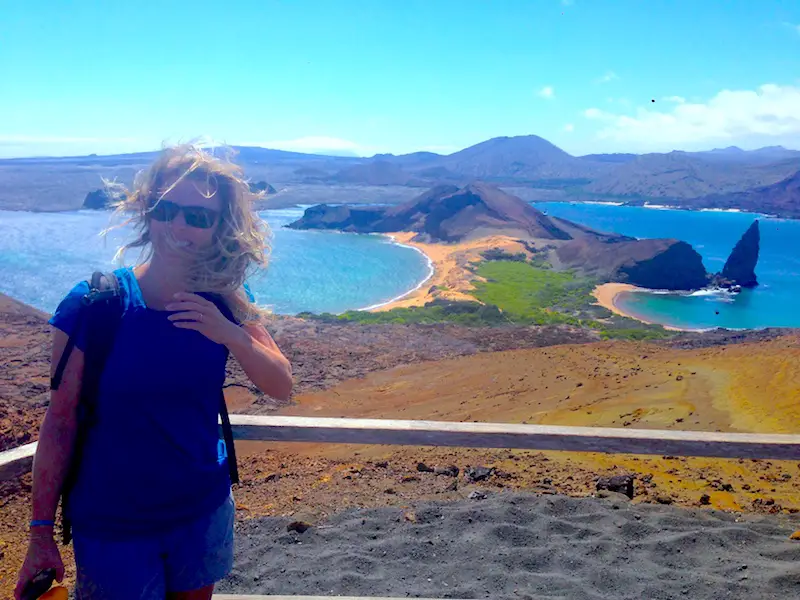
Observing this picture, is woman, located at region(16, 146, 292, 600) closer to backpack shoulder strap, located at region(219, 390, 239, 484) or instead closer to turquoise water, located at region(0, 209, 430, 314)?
backpack shoulder strap, located at region(219, 390, 239, 484)

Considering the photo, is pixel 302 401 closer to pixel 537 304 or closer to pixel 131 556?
pixel 131 556

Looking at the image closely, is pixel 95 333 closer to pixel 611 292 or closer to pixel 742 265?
pixel 611 292

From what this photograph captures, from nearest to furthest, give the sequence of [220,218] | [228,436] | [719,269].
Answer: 1. [220,218]
2. [228,436]
3. [719,269]

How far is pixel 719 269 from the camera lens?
189ft

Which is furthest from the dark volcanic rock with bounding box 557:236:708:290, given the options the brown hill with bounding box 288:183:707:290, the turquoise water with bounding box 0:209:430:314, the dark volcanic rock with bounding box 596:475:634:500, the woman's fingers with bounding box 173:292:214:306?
the woman's fingers with bounding box 173:292:214:306

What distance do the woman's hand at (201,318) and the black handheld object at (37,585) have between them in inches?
27.2

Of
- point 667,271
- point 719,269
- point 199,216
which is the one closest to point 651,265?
point 667,271

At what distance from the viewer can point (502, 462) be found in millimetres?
6102

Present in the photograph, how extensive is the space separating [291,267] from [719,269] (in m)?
35.3

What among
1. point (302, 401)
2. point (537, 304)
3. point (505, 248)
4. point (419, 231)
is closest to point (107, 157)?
point (419, 231)

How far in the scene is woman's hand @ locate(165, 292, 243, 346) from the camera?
5.78ft

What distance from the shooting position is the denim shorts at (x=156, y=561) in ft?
5.75

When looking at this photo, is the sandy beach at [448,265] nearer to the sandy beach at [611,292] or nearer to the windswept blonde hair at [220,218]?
the sandy beach at [611,292]

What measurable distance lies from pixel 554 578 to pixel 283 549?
1.31 meters
